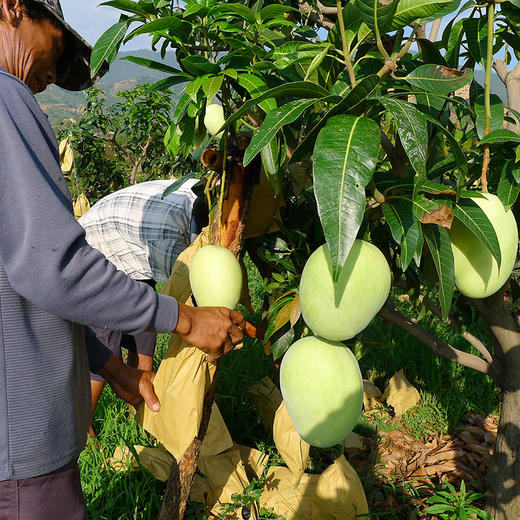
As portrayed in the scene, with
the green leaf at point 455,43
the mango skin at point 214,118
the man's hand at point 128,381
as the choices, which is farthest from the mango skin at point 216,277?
the green leaf at point 455,43

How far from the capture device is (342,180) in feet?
2.01

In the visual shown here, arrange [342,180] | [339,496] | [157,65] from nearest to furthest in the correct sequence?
1. [342,180]
2. [157,65]
3. [339,496]

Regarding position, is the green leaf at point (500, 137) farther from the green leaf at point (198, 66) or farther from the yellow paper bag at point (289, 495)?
the yellow paper bag at point (289, 495)

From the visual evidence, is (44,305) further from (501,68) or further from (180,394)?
(501,68)

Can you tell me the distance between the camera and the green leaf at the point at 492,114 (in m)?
0.89

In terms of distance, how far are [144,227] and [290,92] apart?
176 cm

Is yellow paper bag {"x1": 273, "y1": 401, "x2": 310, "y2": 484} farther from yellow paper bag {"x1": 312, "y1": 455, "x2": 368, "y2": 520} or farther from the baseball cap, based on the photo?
the baseball cap

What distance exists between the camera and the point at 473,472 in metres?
2.10

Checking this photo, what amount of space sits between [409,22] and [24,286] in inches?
30.9

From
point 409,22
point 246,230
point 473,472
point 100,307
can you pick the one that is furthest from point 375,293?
point 473,472

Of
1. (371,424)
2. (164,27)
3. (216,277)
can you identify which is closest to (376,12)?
(164,27)

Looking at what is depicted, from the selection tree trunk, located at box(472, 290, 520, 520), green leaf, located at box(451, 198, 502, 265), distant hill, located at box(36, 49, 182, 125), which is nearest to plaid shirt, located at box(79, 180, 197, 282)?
tree trunk, located at box(472, 290, 520, 520)

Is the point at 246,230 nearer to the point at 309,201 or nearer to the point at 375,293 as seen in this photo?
the point at 309,201

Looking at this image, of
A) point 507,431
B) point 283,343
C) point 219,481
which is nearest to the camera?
point 283,343
